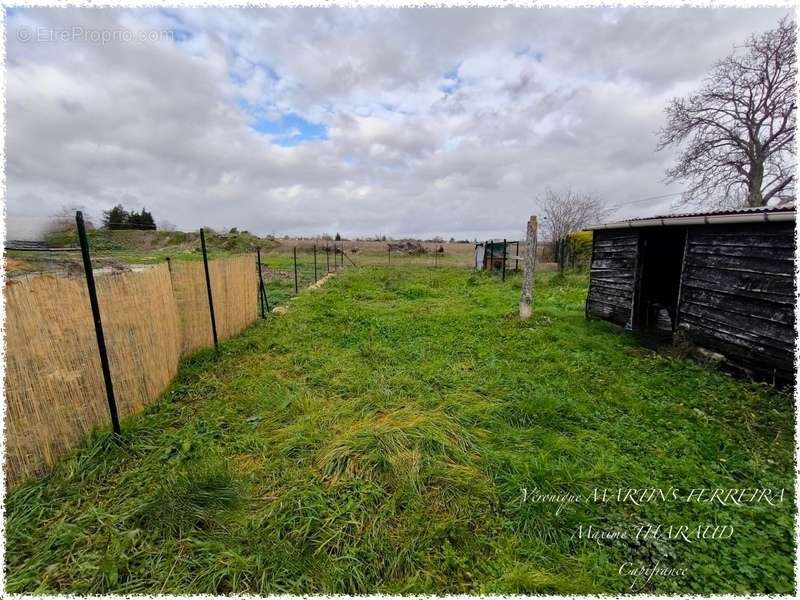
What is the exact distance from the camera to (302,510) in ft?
7.67

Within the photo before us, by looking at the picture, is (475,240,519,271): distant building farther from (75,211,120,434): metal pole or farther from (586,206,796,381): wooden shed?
(75,211,120,434): metal pole

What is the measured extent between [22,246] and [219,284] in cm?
291

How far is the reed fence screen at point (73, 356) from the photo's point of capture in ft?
7.91

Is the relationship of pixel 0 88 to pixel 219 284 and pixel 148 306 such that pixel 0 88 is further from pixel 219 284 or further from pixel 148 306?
pixel 219 284

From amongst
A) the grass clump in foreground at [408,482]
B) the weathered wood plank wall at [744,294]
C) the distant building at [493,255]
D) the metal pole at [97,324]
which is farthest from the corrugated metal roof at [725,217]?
the distant building at [493,255]

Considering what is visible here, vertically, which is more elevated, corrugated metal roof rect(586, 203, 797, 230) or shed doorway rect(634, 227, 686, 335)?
corrugated metal roof rect(586, 203, 797, 230)

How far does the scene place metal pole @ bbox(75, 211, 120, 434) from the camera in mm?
2714

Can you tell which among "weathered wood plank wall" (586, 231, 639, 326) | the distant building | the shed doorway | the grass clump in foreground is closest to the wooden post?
"weathered wood plank wall" (586, 231, 639, 326)

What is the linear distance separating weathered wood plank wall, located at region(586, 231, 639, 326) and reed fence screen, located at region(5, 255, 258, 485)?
7.35 metres

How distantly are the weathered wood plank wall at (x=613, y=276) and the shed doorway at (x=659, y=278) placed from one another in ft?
1.02

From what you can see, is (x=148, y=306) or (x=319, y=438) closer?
(x=319, y=438)

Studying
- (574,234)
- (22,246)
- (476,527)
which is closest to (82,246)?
(22,246)

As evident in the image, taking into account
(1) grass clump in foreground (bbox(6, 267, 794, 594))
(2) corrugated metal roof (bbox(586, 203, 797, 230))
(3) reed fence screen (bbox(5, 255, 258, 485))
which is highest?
(2) corrugated metal roof (bbox(586, 203, 797, 230))

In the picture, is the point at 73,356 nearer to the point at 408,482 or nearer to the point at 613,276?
the point at 408,482
